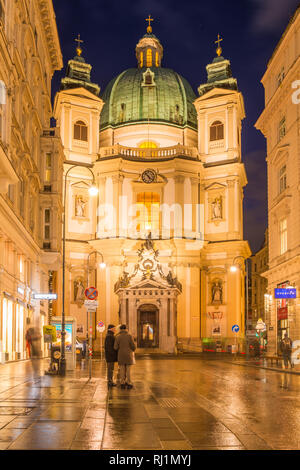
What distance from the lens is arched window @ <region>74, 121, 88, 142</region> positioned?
74250 millimetres

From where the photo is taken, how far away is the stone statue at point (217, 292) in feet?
229

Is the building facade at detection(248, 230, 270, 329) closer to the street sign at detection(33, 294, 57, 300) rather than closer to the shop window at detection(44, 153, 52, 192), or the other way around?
the shop window at detection(44, 153, 52, 192)

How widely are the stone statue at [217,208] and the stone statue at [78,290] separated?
1605 cm

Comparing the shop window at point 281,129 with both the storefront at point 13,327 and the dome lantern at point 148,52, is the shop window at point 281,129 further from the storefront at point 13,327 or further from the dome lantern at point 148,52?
the dome lantern at point 148,52

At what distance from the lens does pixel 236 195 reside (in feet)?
233

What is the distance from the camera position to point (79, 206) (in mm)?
71562

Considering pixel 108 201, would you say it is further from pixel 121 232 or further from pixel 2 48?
pixel 2 48

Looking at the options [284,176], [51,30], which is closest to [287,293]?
[284,176]

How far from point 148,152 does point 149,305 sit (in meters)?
18.6

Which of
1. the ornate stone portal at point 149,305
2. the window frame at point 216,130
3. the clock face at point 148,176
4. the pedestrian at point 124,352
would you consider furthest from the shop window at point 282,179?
the window frame at point 216,130

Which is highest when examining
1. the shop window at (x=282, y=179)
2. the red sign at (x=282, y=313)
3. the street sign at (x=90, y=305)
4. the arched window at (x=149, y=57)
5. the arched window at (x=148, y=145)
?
the arched window at (x=149, y=57)

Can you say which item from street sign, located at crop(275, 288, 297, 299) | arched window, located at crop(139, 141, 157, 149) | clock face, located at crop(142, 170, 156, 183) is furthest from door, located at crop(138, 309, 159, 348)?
street sign, located at crop(275, 288, 297, 299)

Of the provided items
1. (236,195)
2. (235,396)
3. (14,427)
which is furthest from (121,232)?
(14,427)
